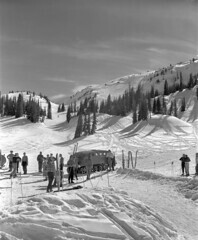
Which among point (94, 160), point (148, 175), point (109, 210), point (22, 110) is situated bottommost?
point (148, 175)

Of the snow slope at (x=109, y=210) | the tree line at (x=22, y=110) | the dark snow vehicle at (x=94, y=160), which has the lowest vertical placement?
the snow slope at (x=109, y=210)

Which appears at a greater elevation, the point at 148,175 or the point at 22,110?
the point at 22,110

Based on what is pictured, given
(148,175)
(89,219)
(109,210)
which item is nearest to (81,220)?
(89,219)

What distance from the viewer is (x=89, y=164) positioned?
18969 mm

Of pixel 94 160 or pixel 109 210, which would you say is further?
pixel 94 160

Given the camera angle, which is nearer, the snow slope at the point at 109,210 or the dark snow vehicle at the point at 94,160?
the snow slope at the point at 109,210

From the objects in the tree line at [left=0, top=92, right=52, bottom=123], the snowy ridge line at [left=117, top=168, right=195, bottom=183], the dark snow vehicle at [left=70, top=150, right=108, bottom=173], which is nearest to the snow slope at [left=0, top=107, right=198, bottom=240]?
the snowy ridge line at [left=117, top=168, right=195, bottom=183]

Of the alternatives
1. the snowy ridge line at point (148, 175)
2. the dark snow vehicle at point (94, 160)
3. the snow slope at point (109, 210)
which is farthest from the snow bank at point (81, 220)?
the dark snow vehicle at point (94, 160)

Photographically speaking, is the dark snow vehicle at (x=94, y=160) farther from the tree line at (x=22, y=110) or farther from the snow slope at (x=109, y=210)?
the tree line at (x=22, y=110)

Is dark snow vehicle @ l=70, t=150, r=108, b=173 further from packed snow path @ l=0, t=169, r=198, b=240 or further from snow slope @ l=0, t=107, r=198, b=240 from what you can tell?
packed snow path @ l=0, t=169, r=198, b=240

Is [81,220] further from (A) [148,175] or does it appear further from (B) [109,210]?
(A) [148,175]

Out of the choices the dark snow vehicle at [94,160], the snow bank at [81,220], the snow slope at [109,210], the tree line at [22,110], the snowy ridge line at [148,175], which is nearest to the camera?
the snow bank at [81,220]

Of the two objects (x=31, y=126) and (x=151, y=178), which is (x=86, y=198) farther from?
(x=31, y=126)

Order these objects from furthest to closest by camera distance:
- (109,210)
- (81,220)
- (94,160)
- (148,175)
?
(94,160) < (148,175) < (109,210) < (81,220)
